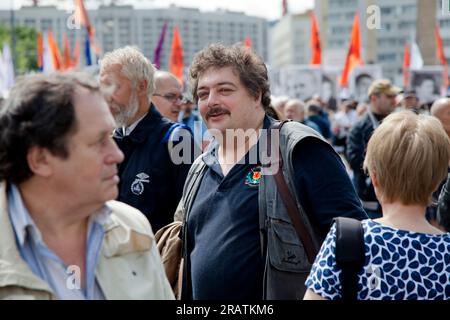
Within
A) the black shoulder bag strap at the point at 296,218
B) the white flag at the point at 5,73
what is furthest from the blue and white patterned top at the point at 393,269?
the white flag at the point at 5,73

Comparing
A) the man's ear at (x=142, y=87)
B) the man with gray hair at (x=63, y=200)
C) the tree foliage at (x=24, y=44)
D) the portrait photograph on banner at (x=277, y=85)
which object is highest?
the tree foliage at (x=24, y=44)

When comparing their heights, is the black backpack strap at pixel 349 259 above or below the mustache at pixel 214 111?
below

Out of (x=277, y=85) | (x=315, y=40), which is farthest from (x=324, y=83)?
(x=315, y=40)

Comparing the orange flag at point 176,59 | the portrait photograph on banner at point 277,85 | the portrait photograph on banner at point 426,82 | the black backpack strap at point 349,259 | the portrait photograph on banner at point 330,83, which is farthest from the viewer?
the portrait photograph on banner at point 277,85

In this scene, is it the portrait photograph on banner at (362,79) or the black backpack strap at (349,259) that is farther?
the portrait photograph on banner at (362,79)

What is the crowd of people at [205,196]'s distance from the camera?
7.43 ft

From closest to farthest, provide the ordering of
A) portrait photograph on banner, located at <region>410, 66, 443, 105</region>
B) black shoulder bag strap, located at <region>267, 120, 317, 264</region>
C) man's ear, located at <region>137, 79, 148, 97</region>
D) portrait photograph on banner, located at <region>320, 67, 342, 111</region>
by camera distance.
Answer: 1. black shoulder bag strap, located at <region>267, 120, 317, 264</region>
2. man's ear, located at <region>137, 79, 148, 97</region>
3. portrait photograph on banner, located at <region>410, 66, 443, 105</region>
4. portrait photograph on banner, located at <region>320, 67, 342, 111</region>

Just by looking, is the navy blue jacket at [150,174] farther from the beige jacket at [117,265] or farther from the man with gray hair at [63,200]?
the man with gray hair at [63,200]

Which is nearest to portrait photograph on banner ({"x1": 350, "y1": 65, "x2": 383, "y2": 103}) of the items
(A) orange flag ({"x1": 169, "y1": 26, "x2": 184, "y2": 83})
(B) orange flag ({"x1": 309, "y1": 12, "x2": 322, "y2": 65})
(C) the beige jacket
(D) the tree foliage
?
(B) orange flag ({"x1": 309, "y1": 12, "x2": 322, "y2": 65})

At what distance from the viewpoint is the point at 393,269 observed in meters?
2.65

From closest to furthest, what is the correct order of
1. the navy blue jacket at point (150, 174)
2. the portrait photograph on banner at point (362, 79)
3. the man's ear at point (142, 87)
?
the navy blue jacket at point (150, 174), the man's ear at point (142, 87), the portrait photograph on banner at point (362, 79)

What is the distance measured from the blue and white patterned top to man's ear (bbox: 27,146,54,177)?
3.33 feet

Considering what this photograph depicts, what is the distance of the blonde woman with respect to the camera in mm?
2648

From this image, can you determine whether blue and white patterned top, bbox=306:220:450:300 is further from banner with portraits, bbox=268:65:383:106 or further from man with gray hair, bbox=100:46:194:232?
banner with portraits, bbox=268:65:383:106
